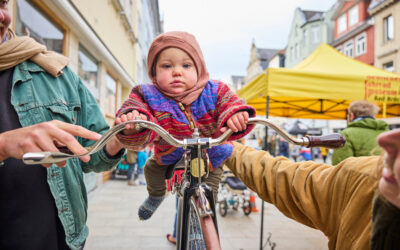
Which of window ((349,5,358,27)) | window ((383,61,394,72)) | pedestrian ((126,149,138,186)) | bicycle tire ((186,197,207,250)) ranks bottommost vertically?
pedestrian ((126,149,138,186))

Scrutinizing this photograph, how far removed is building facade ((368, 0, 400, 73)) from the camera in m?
14.9

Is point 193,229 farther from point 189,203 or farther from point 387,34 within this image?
point 387,34

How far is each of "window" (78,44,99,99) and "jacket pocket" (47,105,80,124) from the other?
464cm

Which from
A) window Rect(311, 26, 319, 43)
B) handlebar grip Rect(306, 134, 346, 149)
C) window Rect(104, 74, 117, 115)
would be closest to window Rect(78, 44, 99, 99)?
window Rect(104, 74, 117, 115)

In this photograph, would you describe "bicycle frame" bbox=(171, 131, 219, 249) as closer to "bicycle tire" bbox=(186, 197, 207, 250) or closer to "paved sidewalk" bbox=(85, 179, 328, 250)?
"bicycle tire" bbox=(186, 197, 207, 250)

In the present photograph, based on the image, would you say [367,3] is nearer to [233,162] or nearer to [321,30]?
[321,30]

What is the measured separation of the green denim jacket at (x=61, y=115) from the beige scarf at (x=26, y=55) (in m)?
0.03

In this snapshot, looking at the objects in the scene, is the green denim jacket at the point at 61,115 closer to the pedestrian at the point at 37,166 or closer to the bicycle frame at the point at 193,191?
the pedestrian at the point at 37,166

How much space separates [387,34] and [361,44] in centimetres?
304

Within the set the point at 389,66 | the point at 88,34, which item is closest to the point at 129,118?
the point at 88,34

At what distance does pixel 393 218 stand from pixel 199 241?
26.4 inches

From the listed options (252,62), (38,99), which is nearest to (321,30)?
(252,62)

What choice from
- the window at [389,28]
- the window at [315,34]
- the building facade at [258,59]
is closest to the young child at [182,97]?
the window at [389,28]

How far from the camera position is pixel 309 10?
31.5 metres
